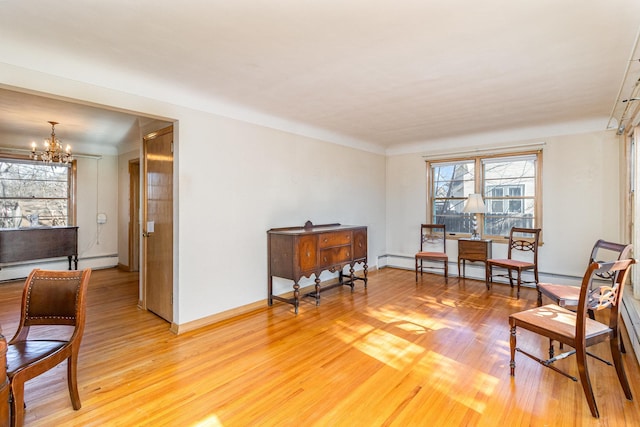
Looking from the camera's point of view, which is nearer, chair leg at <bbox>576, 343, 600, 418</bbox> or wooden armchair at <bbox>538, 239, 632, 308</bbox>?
chair leg at <bbox>576, 343, 600, 418</bbox>

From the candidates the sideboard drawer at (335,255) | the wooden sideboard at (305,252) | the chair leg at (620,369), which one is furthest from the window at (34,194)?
the chair leg at (620,369)

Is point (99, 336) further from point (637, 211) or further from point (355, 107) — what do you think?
point (637, 211)

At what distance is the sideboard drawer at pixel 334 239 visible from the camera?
408 centimetres

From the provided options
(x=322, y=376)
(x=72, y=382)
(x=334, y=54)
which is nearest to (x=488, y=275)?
(x=322, y=376)

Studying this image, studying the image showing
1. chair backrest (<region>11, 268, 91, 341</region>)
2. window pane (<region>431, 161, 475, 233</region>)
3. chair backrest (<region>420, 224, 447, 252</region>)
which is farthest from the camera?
chair backrest (<region>420, 224, 447, 252</region>)

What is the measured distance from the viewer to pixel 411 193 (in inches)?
238

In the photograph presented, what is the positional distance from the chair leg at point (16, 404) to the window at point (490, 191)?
5.68 meters

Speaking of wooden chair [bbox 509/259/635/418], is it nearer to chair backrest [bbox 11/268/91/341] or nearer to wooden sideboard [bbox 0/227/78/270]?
chair backrest [bbox 11/268/91/341]

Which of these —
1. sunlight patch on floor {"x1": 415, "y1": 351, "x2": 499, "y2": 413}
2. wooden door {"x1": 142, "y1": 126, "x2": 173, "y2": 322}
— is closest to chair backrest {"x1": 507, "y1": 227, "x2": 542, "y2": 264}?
sunlight patch on floor {"x1": 415, "y1": 351, "x2": 499, "y2": 413}

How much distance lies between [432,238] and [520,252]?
4.60ft

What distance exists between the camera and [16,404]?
1.58 metres

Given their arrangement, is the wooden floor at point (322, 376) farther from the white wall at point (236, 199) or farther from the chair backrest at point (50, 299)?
the chair backrest at point (50, 299)

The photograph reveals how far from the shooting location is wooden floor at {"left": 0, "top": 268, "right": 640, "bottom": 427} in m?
1.91

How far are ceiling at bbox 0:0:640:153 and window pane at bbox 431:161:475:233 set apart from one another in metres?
1.61
